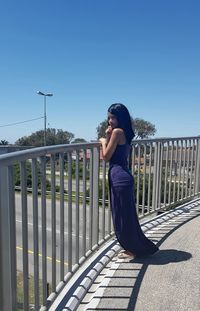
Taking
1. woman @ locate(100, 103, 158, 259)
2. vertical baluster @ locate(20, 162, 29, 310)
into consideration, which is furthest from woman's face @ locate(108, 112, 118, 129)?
vertical baluster @ locate(20, 162, 29, 310)

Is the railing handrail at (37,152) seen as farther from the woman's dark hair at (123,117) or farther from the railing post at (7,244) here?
the woman's dark hair at (123,117)

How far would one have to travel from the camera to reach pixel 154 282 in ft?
9.76

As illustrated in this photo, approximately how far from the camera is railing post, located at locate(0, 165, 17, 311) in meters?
1.74

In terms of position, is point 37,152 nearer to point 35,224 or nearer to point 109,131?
point 35,224

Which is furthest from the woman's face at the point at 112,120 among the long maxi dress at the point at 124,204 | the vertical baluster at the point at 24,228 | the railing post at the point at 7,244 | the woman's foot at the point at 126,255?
the railing post at the point at 7,244

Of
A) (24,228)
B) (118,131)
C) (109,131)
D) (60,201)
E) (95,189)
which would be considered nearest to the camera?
(24,228)

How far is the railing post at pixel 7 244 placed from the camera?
1.74 meters

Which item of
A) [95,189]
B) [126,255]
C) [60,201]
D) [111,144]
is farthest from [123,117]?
[126,255]

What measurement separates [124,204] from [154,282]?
776 millimetres

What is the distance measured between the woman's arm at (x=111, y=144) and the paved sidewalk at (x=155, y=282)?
A: 1061 mm

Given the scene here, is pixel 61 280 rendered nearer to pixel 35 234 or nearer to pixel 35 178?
pixel 35 234

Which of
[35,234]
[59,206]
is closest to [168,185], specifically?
[59,206]

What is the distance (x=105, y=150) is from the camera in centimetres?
345

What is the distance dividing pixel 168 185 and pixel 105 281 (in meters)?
2.63
